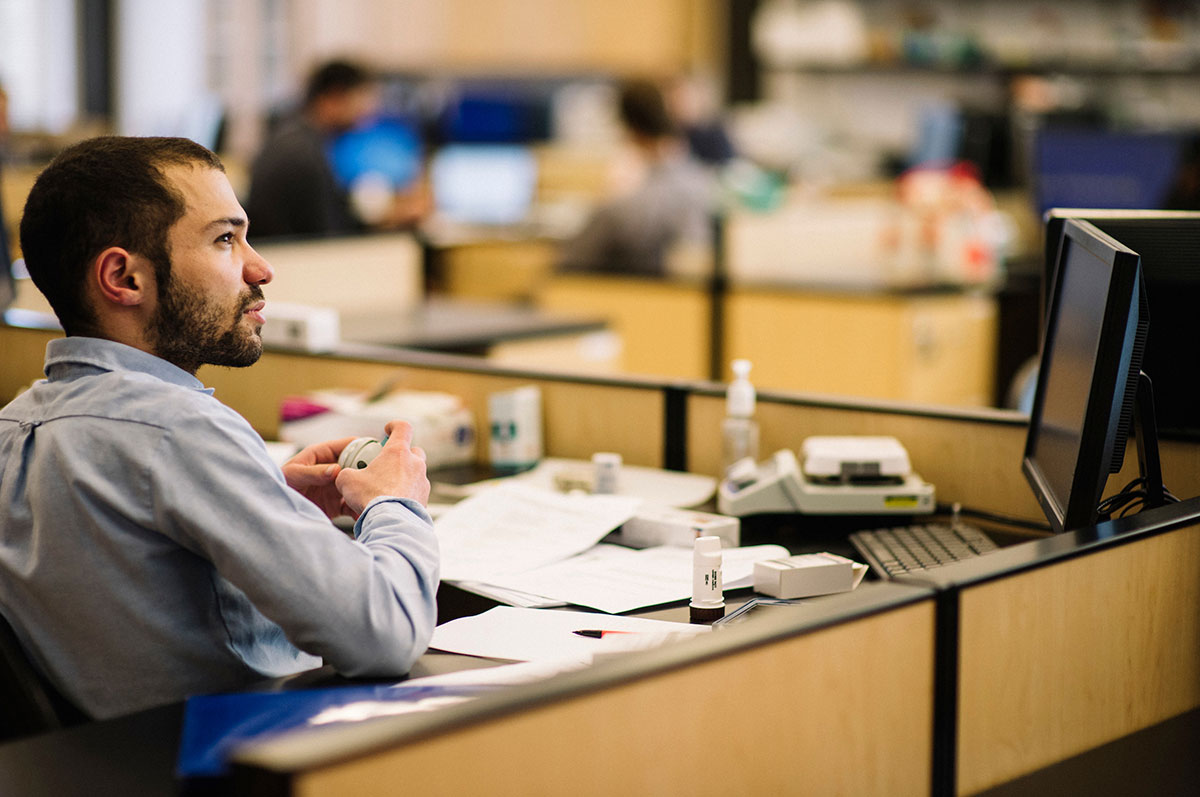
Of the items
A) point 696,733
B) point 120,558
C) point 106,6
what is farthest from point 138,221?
point 106,6

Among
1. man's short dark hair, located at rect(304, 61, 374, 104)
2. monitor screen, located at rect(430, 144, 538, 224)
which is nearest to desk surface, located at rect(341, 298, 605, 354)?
man's short dark hair, located at rect(304, 61, 374, 104)

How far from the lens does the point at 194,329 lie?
1318 mm

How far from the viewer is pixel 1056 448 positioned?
1.66m

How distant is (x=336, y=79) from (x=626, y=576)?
11.5ft

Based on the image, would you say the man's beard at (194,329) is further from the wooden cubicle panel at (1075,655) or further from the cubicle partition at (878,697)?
the wooden cubicle panel at (1075,655)

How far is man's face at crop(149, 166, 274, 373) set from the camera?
129cm

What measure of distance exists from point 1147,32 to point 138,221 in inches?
297

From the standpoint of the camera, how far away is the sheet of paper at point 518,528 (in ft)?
5.74

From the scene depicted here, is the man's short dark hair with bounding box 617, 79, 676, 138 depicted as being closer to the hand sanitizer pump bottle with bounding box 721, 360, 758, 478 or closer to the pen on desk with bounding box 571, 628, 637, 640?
the hand sanitizer pump bottle with bounding box 721, 360, 758, 478

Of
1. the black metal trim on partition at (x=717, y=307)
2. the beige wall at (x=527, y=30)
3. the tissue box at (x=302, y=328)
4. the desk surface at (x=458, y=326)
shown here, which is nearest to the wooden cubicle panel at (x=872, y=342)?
the black metal trim on partition at (x=717, y=307)

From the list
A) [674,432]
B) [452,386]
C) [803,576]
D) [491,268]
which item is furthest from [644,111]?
[803,576]

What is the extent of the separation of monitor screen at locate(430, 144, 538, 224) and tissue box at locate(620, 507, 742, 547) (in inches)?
221

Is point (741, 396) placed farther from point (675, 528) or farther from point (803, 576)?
point (803, 576)

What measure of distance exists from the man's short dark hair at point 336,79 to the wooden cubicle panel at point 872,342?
153cm
